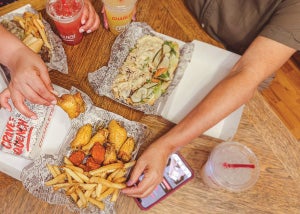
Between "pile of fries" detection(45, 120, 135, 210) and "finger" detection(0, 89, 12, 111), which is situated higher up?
"finger" detection(0, 89, 12, 111)

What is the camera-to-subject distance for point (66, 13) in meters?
1.27

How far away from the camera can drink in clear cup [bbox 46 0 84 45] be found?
126 cm

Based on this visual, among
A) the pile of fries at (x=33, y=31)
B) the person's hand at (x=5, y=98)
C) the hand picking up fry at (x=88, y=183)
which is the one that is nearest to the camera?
the hand picking up fry at (x=88, y=183)

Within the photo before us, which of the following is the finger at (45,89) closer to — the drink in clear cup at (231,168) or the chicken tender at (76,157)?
the chicken tender at (76,157)

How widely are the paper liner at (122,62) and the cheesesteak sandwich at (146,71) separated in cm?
2

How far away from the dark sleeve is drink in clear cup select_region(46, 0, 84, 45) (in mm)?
749

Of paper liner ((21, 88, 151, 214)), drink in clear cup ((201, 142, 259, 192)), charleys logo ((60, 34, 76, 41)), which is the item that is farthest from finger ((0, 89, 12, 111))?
drink in clear cup ((201, 142, 259, 192))

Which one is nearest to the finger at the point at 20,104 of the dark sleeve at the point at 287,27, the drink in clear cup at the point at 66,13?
the drink in clear cup at the point at 66,13

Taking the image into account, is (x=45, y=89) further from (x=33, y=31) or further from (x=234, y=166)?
(x=234, y=166)

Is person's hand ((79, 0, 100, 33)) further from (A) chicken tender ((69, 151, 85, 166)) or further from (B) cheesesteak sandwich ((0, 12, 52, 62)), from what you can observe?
(A) chicken tender ((69, 151, 85, 166))

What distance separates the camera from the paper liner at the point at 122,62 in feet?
4.24

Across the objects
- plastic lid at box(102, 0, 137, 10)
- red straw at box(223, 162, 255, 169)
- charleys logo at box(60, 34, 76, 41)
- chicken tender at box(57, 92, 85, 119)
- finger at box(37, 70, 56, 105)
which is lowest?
chicken tender at box(57, 92, 85, 119)

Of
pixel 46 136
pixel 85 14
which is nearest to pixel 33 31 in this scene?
pixel 85 14

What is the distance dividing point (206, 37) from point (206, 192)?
701 mm
